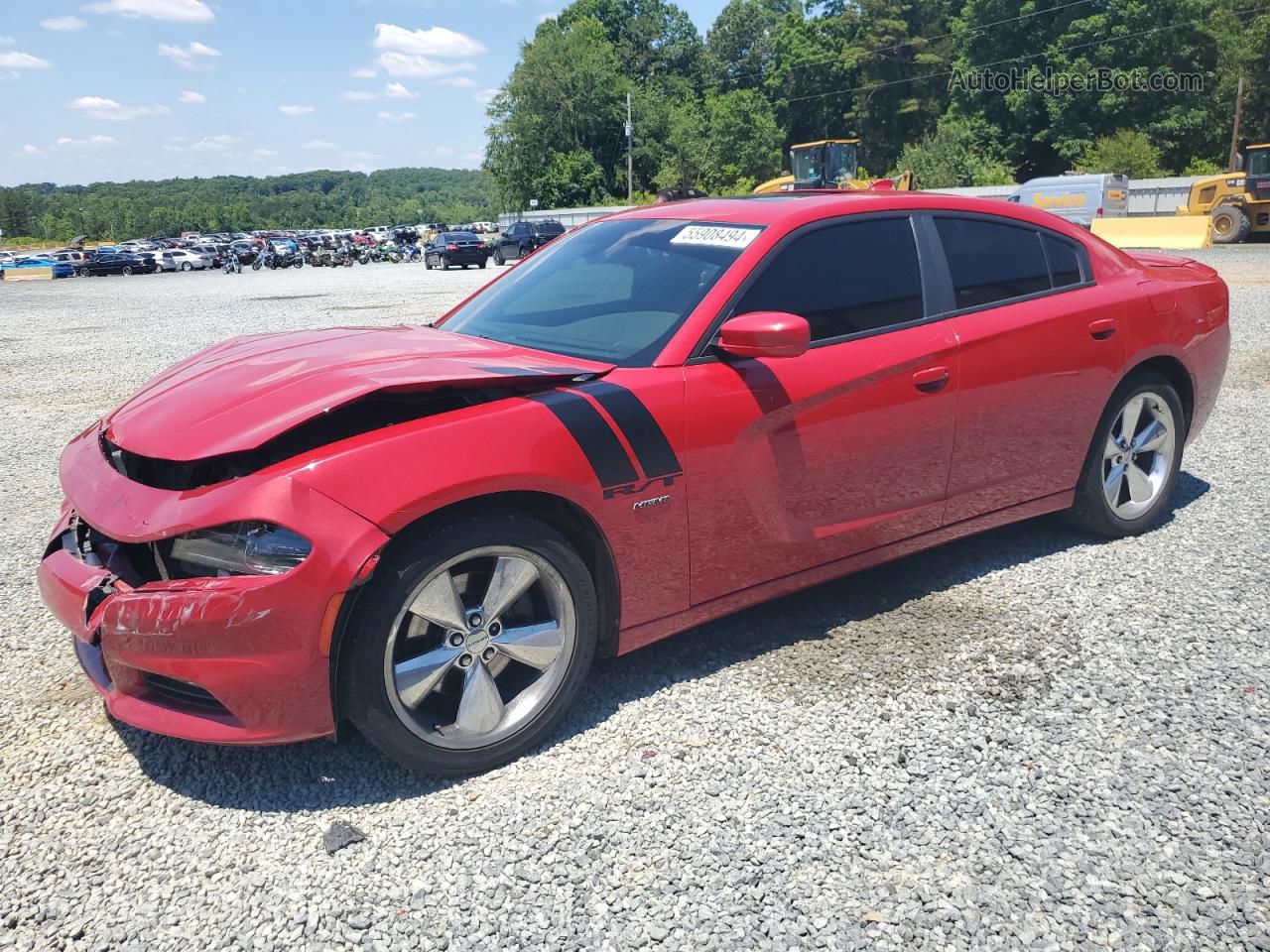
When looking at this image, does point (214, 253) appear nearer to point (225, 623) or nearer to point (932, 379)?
point (932, 379)

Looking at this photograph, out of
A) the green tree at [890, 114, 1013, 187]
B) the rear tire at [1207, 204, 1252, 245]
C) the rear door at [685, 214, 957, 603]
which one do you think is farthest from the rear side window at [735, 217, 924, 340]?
the green tree at [890, 114, 1013, 187]

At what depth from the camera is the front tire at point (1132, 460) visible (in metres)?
4.41

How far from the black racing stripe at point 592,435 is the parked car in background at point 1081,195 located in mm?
29138

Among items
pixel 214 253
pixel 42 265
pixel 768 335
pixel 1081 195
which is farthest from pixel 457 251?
pixel 768 335

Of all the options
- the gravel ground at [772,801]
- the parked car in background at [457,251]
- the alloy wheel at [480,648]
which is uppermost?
the parked car in background at [457,251]

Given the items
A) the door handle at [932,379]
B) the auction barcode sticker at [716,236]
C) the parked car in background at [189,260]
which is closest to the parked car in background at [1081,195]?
the door handle at [932,379]

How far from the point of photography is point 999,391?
12.6ft

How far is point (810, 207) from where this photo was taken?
3.62m

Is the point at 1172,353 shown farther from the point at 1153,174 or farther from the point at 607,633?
the point at 1153,174

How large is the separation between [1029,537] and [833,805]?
2589 mm

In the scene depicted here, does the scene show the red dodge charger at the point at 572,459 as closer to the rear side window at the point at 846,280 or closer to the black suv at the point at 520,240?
the rear side window at the point at 846,280

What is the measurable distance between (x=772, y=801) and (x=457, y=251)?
33.6 metres

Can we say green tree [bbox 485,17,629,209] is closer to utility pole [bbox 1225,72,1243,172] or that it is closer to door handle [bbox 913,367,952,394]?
utility pole [bbox 1225,72,1243,172]

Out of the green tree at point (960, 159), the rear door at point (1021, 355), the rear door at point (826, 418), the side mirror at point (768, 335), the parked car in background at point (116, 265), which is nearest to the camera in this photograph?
the side mirror at point (768, 335)
